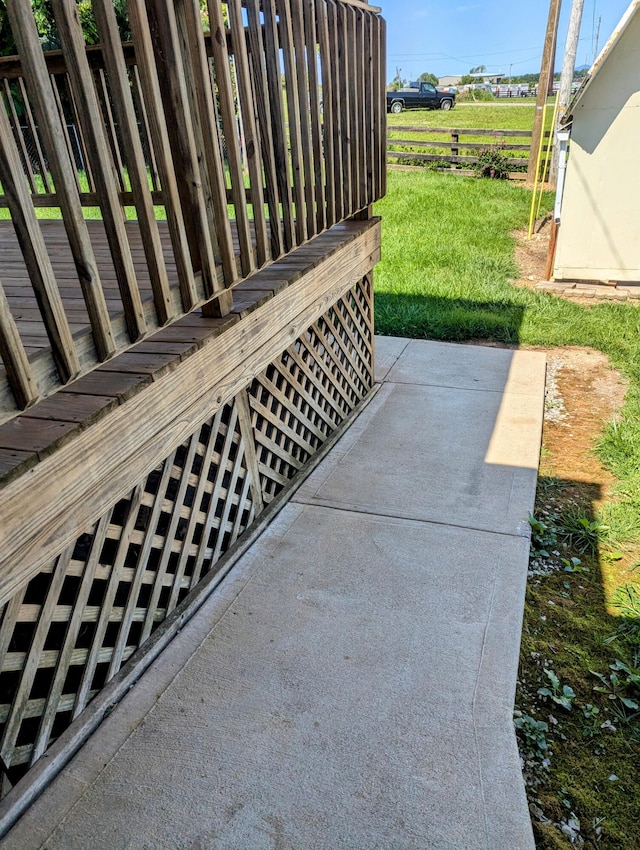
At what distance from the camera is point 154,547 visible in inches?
91.1

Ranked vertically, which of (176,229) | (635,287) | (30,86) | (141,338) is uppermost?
(30,86)

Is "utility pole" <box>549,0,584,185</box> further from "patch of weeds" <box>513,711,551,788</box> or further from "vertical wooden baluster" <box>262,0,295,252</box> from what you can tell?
"patch of weeds" <box>513,711,551,788</box>

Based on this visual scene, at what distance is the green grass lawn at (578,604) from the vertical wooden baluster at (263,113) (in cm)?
194

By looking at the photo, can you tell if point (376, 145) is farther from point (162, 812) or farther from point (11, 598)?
point (162, 812)

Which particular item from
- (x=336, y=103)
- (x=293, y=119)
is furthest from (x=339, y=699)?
(x=336, y=103)

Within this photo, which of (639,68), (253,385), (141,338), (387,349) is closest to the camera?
(141,338)

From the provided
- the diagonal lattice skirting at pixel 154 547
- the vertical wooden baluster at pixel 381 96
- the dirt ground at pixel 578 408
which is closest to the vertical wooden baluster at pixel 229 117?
the diagonal lattice skirting at pixel 154 547

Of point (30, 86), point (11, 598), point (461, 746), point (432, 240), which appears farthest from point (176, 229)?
point (432, 240)

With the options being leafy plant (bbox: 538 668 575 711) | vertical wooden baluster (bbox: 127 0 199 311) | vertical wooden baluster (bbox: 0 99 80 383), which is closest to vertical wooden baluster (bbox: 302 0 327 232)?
vertical wooden baluster (bbox: 127 0 199 311)

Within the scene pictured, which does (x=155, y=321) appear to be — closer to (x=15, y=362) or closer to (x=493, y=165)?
(x=15, y=362)

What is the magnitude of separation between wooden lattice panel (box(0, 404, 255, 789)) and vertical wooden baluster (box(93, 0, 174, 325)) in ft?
2.39

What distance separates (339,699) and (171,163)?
180cm

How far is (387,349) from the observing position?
541cm

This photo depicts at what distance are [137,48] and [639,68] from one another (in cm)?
639
